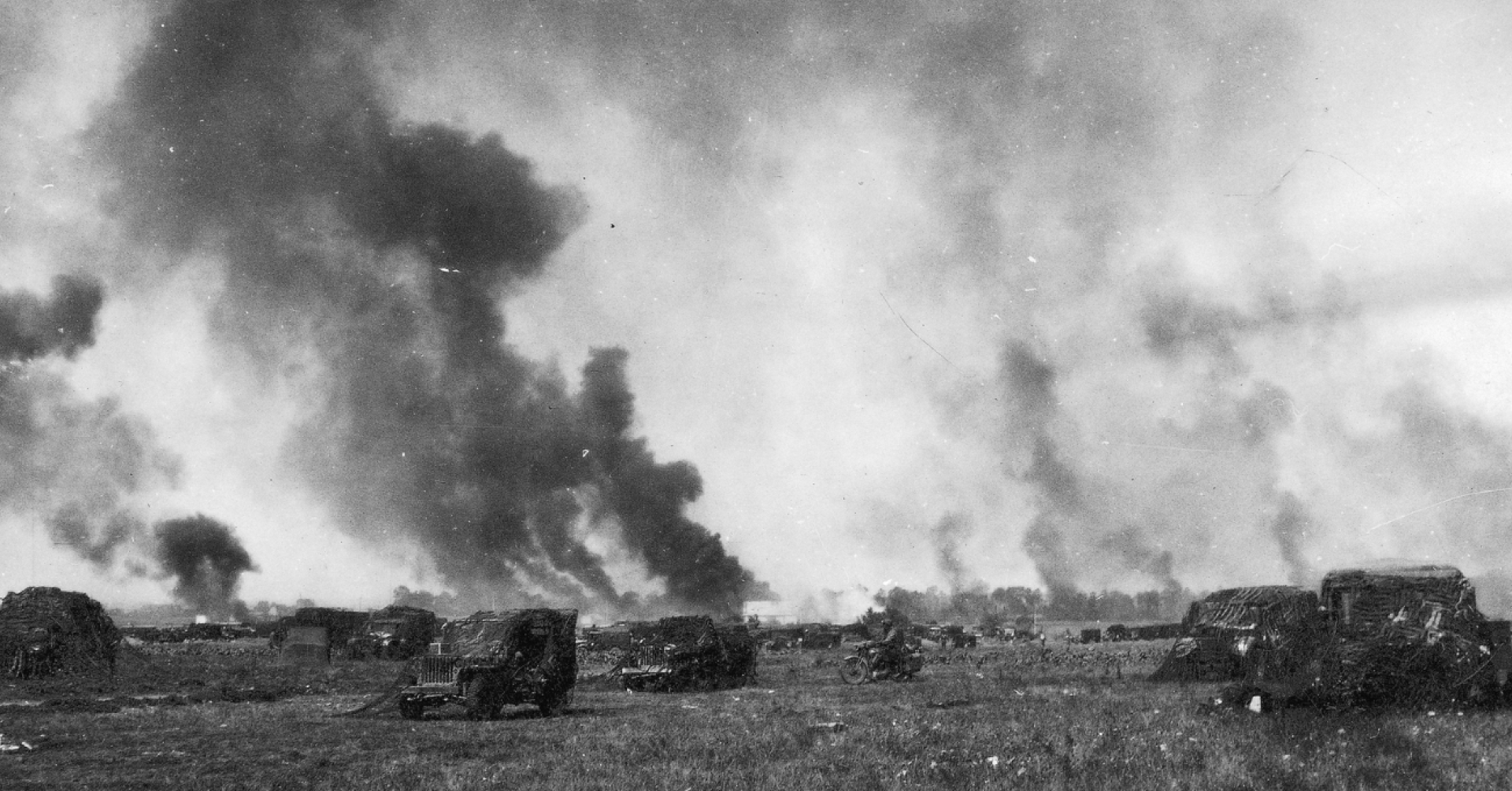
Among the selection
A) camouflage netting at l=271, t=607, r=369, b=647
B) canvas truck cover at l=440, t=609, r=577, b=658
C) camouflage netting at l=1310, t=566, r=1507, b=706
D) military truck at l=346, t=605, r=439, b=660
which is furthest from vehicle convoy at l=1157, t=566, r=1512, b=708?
camouflage netting at l=271, t=607, r=369, b=647

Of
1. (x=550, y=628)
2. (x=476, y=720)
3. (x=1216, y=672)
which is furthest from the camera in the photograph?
(x=1216, y=672)

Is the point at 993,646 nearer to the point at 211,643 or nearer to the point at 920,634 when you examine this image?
the point at 920,634

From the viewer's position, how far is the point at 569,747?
1418cm

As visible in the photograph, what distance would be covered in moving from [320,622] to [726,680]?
34620mm

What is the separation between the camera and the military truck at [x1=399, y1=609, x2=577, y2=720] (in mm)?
19344

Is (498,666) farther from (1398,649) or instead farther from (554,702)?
(1398,649)

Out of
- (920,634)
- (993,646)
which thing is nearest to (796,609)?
(920,634)

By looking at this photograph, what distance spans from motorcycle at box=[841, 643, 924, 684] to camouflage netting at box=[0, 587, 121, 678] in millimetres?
23229

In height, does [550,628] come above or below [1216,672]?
above

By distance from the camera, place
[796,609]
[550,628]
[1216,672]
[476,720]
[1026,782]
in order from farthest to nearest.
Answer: [796,609] < [1216,672] < [550,628] < [476,720] < [1026,782]

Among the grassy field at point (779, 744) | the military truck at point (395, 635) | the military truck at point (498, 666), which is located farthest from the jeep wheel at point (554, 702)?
the military truck at point (395, 635)

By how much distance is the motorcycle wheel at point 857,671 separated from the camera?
1134 inches

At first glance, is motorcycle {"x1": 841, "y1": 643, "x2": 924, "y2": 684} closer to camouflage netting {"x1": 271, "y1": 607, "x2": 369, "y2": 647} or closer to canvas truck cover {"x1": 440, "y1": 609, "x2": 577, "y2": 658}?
canvas truck cover {"x1": 440, "y1": 609, "x2": 577, "y2": 658}

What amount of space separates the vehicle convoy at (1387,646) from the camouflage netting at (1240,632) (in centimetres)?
6
